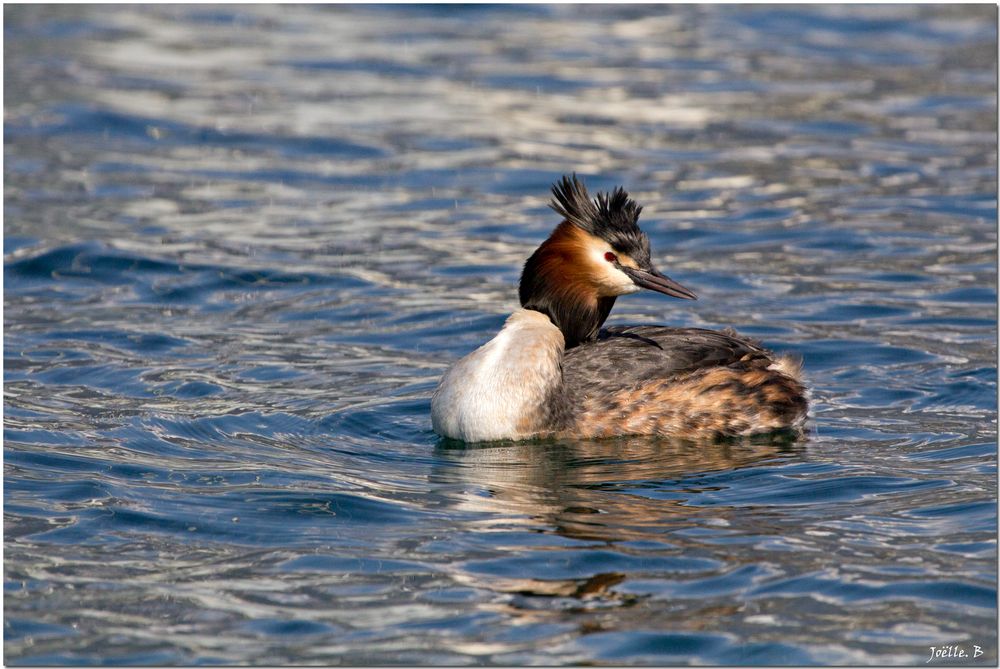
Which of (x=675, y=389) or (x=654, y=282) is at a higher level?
(x=654, y=282)

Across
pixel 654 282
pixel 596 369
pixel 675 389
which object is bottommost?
pixel 675 389

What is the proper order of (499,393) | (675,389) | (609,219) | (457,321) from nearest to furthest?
1. (499,393)
2. (609,219)
3. (675,389)
4. (457,321)

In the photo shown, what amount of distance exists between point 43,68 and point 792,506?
15.1 meters

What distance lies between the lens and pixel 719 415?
9.45m

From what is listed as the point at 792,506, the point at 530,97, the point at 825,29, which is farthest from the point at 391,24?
the point at 792,506

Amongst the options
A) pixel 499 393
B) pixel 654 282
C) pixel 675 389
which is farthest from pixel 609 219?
pixel 499 393

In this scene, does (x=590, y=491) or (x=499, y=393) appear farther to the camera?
(x=499, y=393)

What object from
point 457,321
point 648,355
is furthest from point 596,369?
point 457,321

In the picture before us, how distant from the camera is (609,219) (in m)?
9.26

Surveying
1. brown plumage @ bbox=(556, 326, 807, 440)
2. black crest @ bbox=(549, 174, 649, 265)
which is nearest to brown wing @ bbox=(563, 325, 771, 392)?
brown plumage @ bbox=(556, 326, 807, 440)

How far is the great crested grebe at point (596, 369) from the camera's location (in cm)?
908

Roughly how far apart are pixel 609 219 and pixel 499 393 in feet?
4.12

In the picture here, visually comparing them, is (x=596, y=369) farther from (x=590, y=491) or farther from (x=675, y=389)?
(x=590, y=491)

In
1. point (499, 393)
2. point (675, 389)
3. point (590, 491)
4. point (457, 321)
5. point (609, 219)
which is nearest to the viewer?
point (590, 491)
